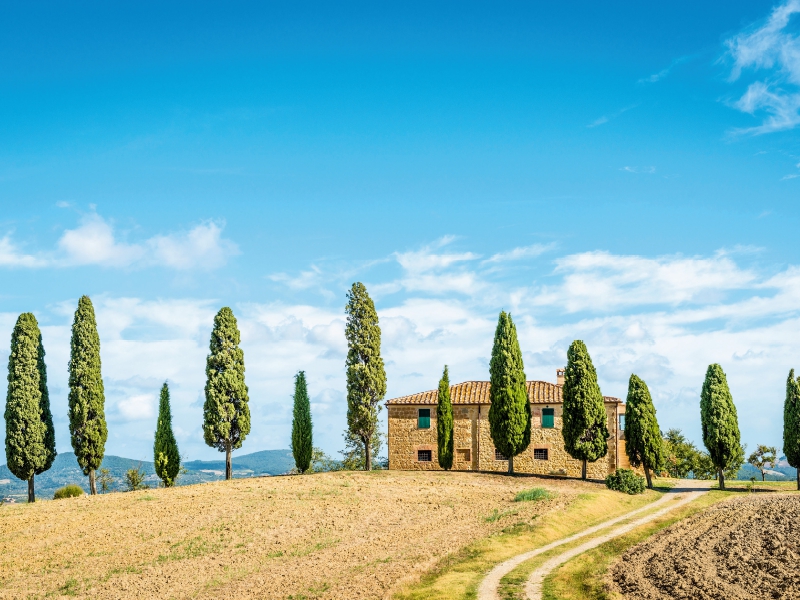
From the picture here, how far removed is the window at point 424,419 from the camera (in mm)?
57656

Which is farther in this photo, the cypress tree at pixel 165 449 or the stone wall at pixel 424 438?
the stone wall at pixel 424 438

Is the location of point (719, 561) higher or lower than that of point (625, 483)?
higher

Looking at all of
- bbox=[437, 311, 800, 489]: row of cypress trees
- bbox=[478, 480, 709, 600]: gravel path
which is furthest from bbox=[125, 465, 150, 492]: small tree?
bbox=[478, 480, 709, 600]: gravel path

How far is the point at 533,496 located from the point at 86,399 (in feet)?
96.5

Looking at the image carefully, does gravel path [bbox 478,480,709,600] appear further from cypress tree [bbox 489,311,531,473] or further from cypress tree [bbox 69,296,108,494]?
cypress tree [bbox 69,296,108,494]

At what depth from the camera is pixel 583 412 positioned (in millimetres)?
49406

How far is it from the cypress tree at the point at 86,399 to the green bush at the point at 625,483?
1296 inches

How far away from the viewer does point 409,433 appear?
5769cm

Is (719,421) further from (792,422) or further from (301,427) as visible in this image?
(301,427)

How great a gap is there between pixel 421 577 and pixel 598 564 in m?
6.00

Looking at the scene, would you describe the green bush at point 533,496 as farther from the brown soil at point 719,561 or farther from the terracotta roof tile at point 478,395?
the terracotta roof tile at point 478,395

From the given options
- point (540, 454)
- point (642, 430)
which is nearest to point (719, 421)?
point (642, 430)

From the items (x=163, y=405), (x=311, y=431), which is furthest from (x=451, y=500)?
(x=163, y=405)

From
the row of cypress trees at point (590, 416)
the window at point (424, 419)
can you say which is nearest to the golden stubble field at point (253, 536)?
the row of cypress trees at point (590, 416)
